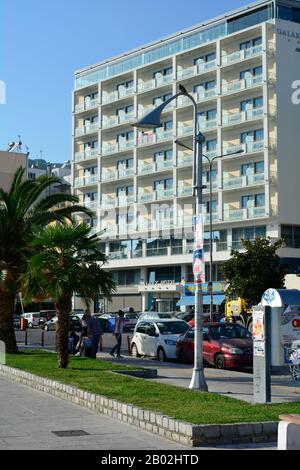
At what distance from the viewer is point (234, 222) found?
197 feet

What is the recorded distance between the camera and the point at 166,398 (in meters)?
12.2

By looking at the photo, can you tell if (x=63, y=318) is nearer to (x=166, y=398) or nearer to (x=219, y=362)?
(x=219, y=362)

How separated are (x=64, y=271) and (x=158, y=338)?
25.0 ft

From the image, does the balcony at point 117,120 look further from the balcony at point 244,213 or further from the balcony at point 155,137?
the balcony at point 244,213

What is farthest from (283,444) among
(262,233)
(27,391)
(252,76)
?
(252,76)

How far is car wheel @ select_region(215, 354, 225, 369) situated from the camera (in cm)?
2093

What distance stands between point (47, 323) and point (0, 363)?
3934 centimetres

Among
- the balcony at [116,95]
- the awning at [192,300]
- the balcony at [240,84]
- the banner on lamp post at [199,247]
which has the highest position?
the balcony at [116,95]

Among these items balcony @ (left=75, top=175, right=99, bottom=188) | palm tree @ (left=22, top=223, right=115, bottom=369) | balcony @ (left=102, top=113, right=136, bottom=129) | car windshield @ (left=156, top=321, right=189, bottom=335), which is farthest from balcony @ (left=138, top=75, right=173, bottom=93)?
palm tree @ (left=22, top=223, right=115, bottom=369)

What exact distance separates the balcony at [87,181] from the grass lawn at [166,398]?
58910 millimetres

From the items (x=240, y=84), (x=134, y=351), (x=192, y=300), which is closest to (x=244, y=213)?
(x=192, y=300)

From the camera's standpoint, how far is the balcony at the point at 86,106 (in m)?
77.1

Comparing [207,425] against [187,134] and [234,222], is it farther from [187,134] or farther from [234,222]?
[187,134]

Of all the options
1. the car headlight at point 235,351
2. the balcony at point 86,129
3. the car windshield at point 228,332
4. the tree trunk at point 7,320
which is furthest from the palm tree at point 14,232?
the balcony at point 86,129
